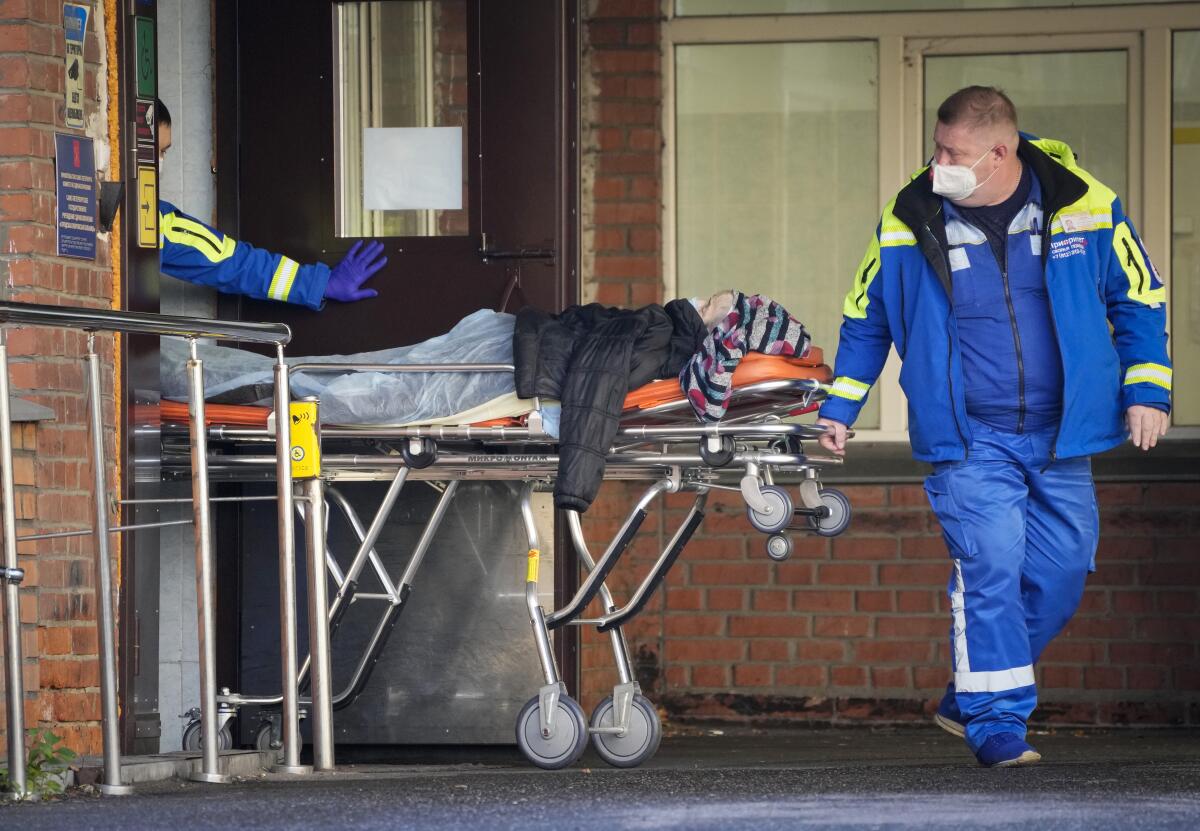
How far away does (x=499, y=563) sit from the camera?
621 cm

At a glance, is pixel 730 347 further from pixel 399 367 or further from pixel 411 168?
pixel 411 168

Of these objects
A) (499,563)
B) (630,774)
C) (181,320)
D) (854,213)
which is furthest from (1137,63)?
(181,320)

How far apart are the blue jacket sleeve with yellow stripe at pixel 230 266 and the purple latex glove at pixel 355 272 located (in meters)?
0.03

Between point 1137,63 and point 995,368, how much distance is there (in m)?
2.99

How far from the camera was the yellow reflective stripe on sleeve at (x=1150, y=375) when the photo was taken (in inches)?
188

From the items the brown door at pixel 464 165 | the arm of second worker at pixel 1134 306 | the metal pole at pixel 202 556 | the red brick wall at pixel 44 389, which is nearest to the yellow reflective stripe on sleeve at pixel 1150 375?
the arm of second worker at pixel 1134 306

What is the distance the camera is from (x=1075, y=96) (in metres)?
7.44

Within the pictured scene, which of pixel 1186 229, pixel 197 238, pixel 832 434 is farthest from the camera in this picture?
pixel 1186 229

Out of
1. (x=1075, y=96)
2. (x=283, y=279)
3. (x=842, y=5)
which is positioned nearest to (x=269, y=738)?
(x=283, y=279)

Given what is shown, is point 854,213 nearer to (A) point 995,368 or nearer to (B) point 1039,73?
(B) point 1039,73

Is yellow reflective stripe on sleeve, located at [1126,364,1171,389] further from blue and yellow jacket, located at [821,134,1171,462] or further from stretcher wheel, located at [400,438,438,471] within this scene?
stretcher wheel, located at [400,438,438,471]

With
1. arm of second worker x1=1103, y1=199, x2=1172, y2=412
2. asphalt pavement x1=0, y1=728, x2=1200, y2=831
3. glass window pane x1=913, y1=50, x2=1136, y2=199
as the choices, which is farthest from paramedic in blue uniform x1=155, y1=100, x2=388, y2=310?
glass window pane x1=913, y1=50, x2=1136, y2=199

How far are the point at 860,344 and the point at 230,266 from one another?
2.02 m

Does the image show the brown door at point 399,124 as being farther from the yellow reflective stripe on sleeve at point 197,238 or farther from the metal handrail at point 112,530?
the metal handrail at point 112,530
